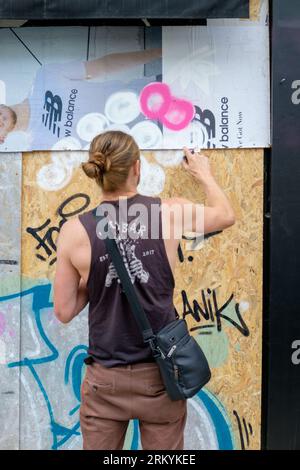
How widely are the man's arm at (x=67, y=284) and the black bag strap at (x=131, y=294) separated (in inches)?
8.1

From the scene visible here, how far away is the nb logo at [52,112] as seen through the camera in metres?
3.72

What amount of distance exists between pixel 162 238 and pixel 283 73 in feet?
5.64

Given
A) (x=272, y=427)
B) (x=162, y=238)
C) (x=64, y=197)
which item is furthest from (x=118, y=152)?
(x=272, y=427)

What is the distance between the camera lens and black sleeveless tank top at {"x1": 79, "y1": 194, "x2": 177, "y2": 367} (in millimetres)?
2484

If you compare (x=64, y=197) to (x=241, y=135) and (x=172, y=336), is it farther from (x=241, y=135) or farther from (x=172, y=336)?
(x=172, y=336)

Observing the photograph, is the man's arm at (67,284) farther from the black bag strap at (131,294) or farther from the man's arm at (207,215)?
the man's arm at (207,215)

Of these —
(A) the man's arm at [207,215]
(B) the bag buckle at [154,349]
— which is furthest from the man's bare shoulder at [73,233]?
(B) the bag buckle at [154,349]

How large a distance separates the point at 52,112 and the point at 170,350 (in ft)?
6.41

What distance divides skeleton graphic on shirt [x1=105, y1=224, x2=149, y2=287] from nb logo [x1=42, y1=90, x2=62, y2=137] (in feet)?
4.95

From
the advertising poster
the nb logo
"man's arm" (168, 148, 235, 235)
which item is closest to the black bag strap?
"man's arm" (168, 148, 235, 235)

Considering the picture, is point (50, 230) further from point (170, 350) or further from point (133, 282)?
point (170, 350)

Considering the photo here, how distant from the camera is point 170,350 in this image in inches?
96.9

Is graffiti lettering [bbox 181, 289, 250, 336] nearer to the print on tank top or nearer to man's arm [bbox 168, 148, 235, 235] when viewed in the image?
man's arm [bbox 168, 148, 235, 235]
